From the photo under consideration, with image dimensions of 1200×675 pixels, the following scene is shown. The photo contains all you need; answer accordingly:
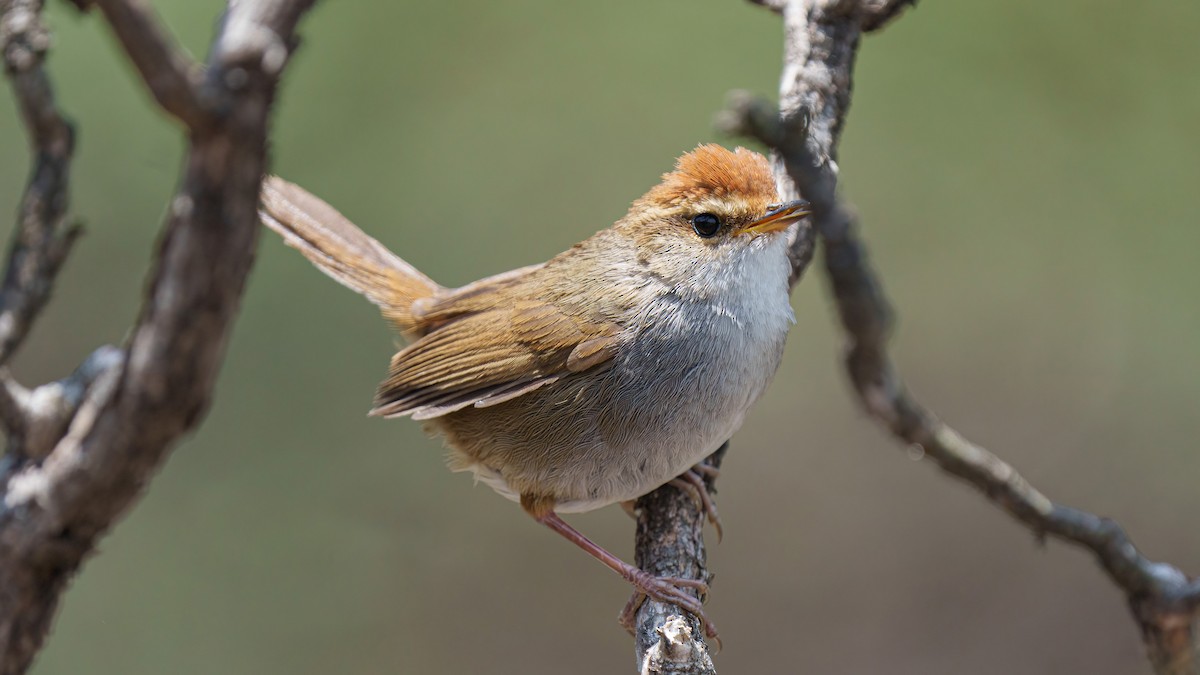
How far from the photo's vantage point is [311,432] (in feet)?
21.4

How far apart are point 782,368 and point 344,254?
3433mm

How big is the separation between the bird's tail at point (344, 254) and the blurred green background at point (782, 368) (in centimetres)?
184

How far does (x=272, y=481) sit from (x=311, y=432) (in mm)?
368

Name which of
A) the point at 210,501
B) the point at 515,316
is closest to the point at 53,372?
the point at 210,501

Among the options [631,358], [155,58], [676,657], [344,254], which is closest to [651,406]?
[631,358]

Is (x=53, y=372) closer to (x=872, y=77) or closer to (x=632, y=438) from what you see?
(x=632, y=438)

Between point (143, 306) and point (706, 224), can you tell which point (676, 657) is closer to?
point (706, 224)

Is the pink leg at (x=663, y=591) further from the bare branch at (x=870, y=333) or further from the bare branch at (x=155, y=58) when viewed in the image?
the bare branch at (x=155, y=58)

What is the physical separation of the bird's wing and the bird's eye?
1.53 feet

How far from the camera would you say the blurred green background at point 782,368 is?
6367 millimetres

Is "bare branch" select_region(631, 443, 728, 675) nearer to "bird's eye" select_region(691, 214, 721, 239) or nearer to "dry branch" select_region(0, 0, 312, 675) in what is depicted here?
"bird's eye" select_region(691, 214, 721, 239)

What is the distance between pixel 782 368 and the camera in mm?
7105

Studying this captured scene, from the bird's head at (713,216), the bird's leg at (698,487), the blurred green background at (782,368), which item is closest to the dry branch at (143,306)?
the bird's head at (713,216)

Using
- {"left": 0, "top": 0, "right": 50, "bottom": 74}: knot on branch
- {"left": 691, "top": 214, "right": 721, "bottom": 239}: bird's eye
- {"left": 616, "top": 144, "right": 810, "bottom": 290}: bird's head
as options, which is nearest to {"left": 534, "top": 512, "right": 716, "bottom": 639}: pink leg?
{"left": 616, "top": 144, "right": 810, "bottom": 290}: bird's head
